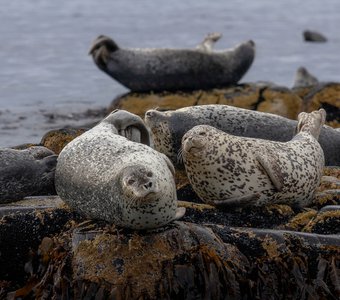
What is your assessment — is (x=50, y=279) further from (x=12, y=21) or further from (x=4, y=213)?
(x=12, y=21)

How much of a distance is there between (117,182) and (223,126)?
7.77ft

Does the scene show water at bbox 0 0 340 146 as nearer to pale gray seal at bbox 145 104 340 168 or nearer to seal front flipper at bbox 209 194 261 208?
pale gray seal at bbox 145 104 340 168

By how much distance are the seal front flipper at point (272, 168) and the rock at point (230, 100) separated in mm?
5725

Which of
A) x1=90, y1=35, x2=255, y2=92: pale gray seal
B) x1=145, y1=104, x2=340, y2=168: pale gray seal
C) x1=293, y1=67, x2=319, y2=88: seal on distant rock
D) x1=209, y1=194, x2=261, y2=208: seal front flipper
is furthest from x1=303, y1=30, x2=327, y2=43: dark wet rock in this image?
x1=209, y1=194, x2=261, y2=208: seal front flipper

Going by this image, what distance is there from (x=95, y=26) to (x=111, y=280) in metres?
23.8

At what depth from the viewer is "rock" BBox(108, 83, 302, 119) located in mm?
12820

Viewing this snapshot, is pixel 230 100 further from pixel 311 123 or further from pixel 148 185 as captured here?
pixel 148 185

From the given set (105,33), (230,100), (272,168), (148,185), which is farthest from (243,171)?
(105,33)

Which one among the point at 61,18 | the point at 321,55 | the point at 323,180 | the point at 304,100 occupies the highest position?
the point at 323,180

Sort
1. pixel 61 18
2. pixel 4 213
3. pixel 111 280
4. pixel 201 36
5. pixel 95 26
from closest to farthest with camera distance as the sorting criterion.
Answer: pixel 111 280 < pixel 4 213 < pixel 201 36 < pixel 95 26 < pixel 61 18

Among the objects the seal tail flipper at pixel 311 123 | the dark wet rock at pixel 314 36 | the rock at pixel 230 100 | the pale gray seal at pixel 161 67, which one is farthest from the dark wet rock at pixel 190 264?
the dark wet rock at pixel 314 36

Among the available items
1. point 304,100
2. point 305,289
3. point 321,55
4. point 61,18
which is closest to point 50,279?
point 305,289

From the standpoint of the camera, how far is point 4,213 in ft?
21.7

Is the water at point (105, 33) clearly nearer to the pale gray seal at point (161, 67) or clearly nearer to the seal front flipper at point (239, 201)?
the pale gray seal at point (161, 67)
